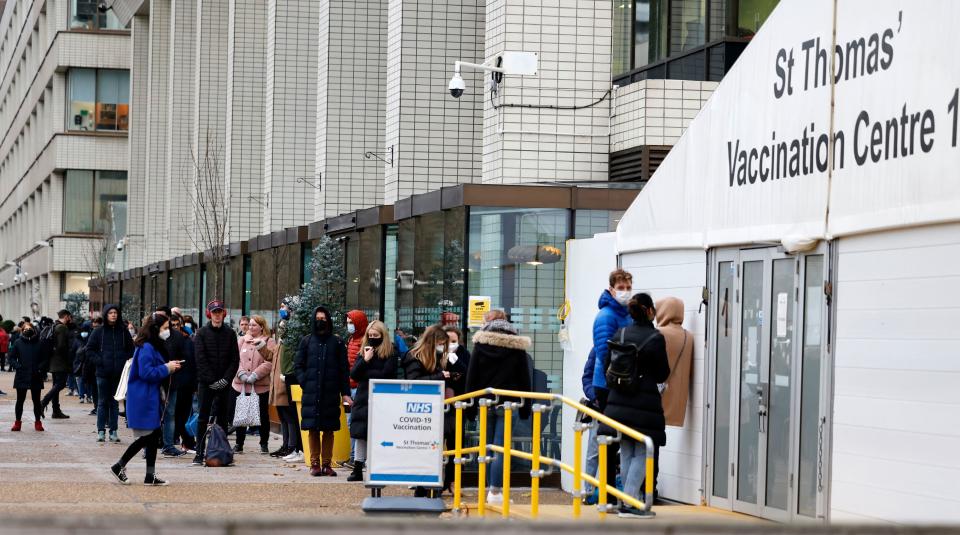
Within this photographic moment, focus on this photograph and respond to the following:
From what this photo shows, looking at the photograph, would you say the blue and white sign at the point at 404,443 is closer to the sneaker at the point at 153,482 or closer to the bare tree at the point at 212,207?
the sneaker at the point at 153,482

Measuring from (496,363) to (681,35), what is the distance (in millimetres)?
8428

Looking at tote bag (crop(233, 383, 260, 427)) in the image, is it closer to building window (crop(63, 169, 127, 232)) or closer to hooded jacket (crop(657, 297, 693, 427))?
hooded jacket (crop(657, 297, 693, 427))

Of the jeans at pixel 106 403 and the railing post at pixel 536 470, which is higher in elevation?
the railing post at pixel 536 470

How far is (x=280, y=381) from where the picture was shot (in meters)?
18.9

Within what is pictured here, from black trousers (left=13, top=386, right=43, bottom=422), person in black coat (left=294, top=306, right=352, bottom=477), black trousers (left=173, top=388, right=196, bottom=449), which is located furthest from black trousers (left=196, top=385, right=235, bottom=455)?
black trousers (left=13, top=386, right=43, bottom=422)

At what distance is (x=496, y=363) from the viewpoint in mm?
13766

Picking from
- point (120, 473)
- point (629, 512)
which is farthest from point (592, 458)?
point (120, 473)

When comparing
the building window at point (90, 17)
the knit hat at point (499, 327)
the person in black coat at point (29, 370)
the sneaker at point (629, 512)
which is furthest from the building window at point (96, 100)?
the sneaker at point (629, 512)

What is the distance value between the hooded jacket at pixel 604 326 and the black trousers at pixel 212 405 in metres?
7.10

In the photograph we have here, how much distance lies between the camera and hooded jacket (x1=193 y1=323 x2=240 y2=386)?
61.4 ft

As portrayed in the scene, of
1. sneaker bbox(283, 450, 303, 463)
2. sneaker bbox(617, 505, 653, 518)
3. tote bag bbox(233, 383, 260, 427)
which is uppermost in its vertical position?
sneaker bbox(617, 505, 653, 518)

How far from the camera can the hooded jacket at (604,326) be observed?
40.5ft

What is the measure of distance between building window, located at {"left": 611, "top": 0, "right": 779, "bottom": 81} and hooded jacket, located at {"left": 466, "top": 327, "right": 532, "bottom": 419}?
7.07m

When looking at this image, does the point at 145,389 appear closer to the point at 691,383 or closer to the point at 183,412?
the point at 183,412
